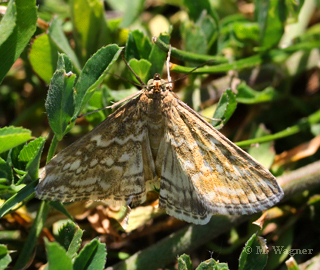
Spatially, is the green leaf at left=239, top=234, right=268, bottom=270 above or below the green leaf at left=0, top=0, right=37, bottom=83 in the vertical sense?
below

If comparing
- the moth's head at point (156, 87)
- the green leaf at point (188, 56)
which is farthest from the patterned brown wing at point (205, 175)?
the green leaf at point (188, 56)

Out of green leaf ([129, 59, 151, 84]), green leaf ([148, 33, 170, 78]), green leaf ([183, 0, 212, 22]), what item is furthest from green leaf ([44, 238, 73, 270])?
green leaf ([183, 0, 212, 22])

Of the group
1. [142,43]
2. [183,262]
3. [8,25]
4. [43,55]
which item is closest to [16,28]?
[8,25]

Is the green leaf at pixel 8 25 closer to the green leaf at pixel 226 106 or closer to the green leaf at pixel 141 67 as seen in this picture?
the green leaf at pixel 141 67

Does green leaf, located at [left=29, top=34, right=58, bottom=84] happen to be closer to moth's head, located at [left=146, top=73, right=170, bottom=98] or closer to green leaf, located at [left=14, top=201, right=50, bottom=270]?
moth's head, located at [left=146, top=73, right=170, bottom=98]

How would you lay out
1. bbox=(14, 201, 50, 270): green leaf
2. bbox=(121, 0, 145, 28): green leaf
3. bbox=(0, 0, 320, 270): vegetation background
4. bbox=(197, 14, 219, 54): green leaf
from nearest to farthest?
bbox=(0, 0, 320, 270): vegetation background < bbox=(14, 201, 50, 270): green leaf < bbox=(197, 14, 219, 54): green leaf < bbox=(121, 0, 145, 28): green leaf

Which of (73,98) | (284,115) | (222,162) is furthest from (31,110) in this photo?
(284,115)

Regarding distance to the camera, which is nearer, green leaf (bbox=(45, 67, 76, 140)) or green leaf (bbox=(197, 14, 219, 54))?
green leaf (bbox=(45, 67, 76, 140))

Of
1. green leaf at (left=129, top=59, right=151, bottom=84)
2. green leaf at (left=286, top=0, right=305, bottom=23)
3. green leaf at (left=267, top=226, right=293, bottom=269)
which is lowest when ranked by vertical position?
green leaf at (left=267, top=226, right=293, bottom=269)

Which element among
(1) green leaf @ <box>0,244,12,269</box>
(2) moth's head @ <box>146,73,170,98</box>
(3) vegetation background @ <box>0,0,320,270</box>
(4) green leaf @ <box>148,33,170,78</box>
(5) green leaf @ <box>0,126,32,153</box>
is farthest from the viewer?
(4) green leaf @ <box>148,33,170,78</box>
